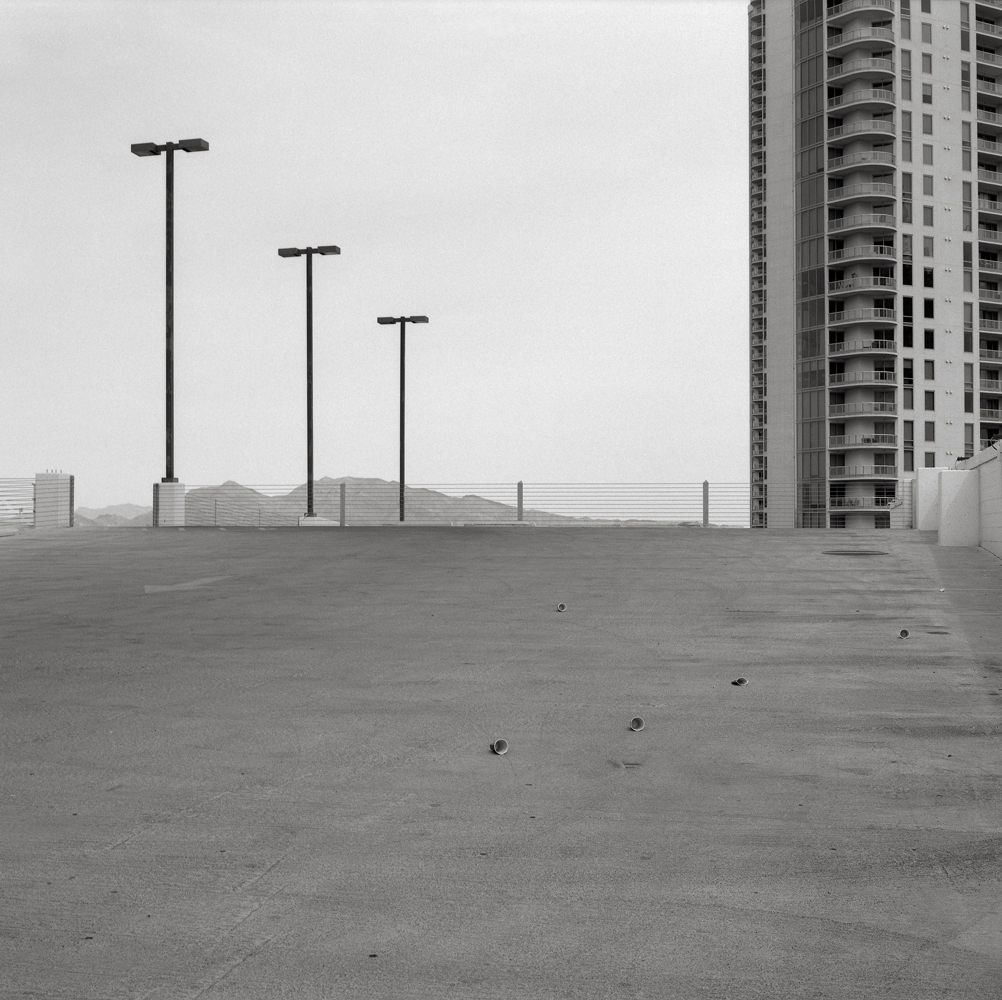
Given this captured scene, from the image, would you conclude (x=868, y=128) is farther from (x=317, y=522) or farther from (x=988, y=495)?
(x=988, y=495)

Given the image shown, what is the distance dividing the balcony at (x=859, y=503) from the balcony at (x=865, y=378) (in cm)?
974

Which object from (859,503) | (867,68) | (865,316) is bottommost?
(859,503)

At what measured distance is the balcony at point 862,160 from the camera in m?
94.9

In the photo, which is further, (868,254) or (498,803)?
(868,254)

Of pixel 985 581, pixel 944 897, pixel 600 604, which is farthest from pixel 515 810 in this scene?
pixel 985 581

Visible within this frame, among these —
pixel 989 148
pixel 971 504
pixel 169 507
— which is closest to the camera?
pixel 971 504

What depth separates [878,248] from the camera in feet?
308

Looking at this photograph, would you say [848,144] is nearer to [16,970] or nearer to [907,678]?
[907,678]

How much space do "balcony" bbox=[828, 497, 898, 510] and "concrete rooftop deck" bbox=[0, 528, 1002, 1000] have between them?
84.9 m

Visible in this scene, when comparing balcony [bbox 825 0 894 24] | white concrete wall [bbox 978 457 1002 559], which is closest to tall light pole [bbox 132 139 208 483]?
white concrete wall [bbox 978 457 1002 559]

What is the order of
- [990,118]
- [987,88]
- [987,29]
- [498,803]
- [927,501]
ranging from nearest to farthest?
[498,803], [927,501], [990,118], [987,88], [987,29]

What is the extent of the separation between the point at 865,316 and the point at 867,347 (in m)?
2.63

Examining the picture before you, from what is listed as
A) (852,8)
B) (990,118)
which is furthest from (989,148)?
(852,8)

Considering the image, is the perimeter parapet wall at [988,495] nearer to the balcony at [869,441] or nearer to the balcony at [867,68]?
the balcony at [869,441]
